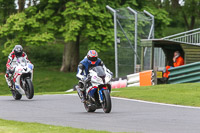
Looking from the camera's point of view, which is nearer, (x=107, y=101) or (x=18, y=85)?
(x=107, y=101)

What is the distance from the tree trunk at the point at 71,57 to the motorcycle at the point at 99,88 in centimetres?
2590

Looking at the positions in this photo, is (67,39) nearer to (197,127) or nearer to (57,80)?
(57,80)

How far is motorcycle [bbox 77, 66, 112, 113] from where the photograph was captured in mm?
12516

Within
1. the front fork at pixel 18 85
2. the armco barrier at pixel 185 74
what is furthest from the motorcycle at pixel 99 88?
the armco barrier at pixel 185 74

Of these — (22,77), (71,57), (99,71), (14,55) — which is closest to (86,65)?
(99,71)

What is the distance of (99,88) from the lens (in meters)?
12.7

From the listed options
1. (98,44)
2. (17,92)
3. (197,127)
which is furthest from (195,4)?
(197,127)

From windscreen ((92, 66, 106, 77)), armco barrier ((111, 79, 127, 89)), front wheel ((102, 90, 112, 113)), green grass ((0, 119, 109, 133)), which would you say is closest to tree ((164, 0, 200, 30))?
armco barrier ((111, 79, 127, 89))

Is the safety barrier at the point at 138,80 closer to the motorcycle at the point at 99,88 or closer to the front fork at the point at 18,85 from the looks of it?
the front fork at the point at 18,85

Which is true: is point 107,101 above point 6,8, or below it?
below

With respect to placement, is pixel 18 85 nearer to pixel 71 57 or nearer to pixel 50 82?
Answer: pixel 50 82

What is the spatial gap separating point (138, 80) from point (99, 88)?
1233 centimetres

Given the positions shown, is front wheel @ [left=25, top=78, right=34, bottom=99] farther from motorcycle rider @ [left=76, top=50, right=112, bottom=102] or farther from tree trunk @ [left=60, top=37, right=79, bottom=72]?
tree trunk @ [left=60, top=37, right=79, bottom=72]

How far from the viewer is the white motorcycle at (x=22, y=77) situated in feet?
56.2
